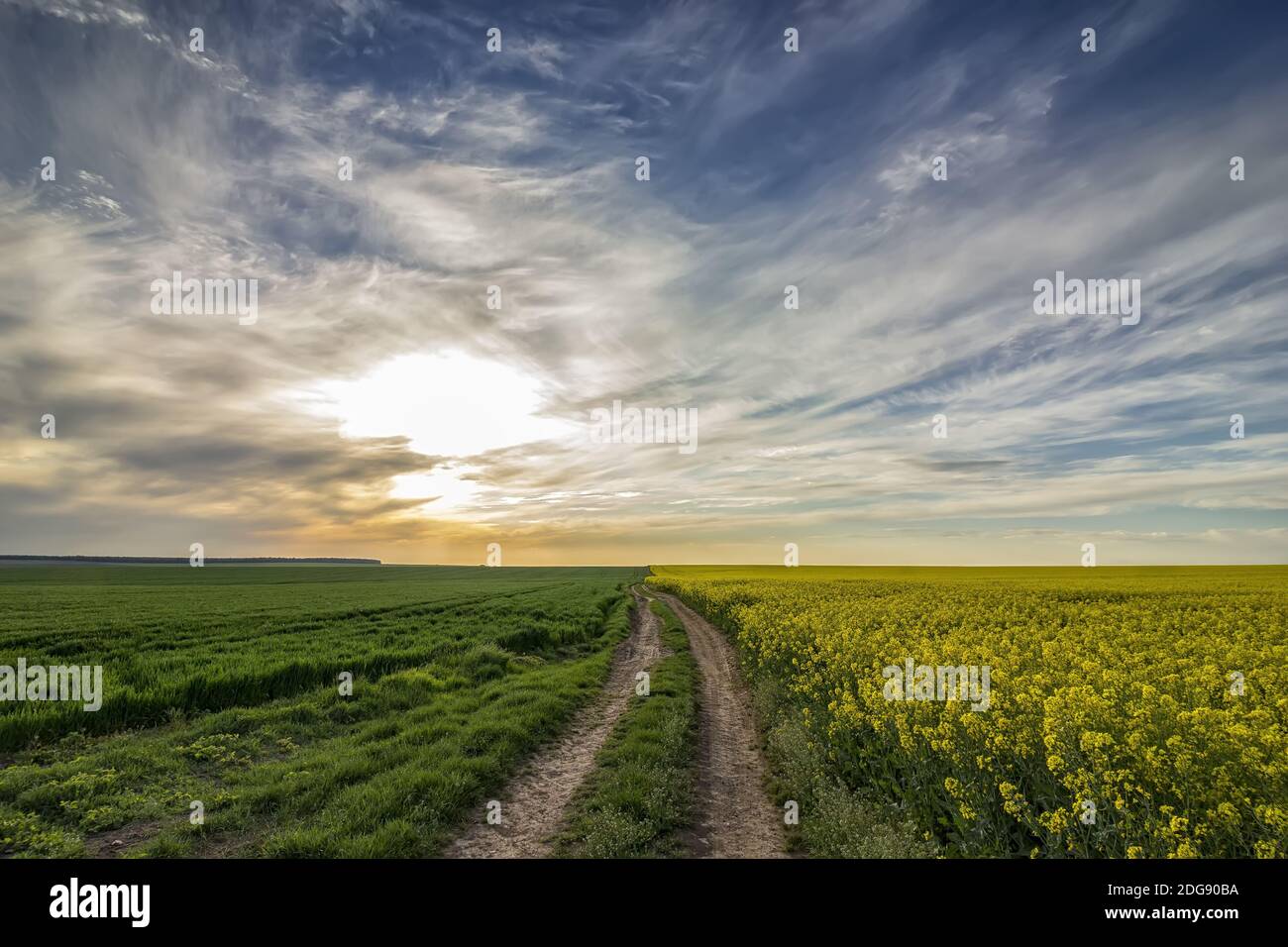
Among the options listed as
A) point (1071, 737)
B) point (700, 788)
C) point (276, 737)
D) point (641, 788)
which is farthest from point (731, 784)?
point (276, 737)

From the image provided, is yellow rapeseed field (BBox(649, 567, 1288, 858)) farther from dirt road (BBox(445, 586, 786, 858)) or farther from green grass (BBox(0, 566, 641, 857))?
green grass (BBox(0, 566, 641, 857))

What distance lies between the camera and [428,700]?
523 inches

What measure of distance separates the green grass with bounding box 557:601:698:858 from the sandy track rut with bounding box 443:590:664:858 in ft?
0.78

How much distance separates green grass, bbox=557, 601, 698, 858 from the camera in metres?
6.66

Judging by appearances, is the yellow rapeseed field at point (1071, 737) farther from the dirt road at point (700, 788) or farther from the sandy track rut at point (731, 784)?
the dirt road at point (700, 788)

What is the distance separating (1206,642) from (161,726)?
22.0 meters

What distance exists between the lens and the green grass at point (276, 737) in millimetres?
6896

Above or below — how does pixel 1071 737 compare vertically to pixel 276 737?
above

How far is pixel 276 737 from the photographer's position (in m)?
10.6

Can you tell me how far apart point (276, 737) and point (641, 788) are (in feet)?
24.2

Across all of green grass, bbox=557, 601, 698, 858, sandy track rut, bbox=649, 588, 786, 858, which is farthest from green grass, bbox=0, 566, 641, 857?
sandy track rut, bbox=649, 588, 786, 858

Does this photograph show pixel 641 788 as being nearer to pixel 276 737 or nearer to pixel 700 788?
pixel 700 788
